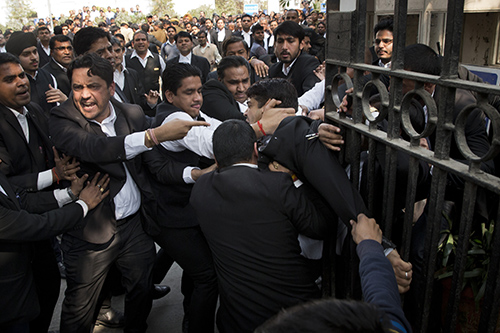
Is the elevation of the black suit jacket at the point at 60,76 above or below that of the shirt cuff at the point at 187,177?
above

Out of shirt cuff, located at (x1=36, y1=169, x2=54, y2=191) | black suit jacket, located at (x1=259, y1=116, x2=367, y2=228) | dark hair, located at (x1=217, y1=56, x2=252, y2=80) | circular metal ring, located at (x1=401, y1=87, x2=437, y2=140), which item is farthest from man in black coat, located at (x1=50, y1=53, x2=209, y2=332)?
→ circular metal ring, located at (x1=401, y1=87, x2=437, y2=140)

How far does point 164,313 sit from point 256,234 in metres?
1.85

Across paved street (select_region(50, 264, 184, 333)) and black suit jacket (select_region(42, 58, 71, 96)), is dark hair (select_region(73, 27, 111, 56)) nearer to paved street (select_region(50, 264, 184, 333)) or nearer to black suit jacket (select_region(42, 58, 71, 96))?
black suit jacket (select_region(42, 58, 71, 96))

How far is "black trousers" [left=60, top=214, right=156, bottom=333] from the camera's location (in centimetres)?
282

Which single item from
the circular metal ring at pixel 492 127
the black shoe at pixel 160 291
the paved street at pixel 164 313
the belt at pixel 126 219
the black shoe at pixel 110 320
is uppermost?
the circular metal ring at pixel 492 127

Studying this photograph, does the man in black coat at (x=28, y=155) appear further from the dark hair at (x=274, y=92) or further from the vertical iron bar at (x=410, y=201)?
the vertical iron bar at (x=410, y=201)

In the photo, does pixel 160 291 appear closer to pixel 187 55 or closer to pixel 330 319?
pixel 330 319

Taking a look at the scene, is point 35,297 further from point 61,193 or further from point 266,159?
point 266,159

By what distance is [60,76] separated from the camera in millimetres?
5293

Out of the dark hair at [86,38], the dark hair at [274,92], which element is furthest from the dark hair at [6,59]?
the dark hair at [274,92]

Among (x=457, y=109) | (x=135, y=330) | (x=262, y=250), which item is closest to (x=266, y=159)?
(x=262, y=250)

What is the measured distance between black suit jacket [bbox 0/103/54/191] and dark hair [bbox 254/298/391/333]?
235 cm

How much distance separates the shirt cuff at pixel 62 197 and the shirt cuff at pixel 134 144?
0.51m

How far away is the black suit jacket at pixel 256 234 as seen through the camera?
6.79 feet
